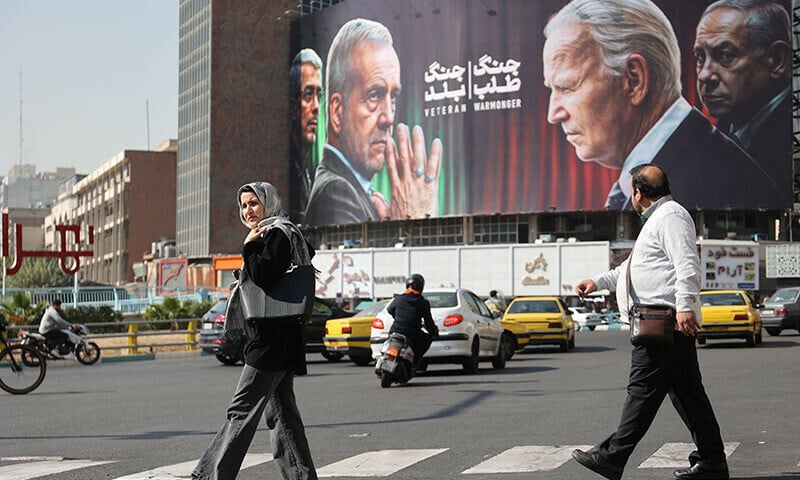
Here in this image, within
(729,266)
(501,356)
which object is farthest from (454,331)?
(729,266)

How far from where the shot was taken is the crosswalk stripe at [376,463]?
27.1 ft

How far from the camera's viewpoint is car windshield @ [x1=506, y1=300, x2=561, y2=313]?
3094cm

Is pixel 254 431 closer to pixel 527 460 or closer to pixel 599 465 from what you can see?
pixel 599 465

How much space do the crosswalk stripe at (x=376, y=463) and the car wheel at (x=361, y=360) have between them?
15450 mm

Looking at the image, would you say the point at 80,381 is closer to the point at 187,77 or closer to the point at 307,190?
the point at 307,190

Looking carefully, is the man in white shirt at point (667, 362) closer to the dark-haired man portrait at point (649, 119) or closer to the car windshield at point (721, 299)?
the car windshield at point (721, 299)

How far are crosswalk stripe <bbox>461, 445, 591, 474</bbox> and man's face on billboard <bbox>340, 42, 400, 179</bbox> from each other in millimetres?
84165

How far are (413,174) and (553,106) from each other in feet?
40.9

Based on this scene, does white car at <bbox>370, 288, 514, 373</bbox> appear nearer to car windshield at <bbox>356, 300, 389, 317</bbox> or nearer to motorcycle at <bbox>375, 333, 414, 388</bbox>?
motorcycle at <bbox>375, 333, 414, 388</bbox>

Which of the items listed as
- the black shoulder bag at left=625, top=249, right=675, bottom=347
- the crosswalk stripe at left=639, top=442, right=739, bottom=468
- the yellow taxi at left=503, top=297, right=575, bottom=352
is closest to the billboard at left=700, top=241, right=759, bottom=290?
the yellow taxi at left=503, top=297, right=575, bottom=352

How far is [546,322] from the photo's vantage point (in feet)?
98.5

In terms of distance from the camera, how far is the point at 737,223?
87.4 meters

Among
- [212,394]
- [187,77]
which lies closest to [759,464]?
[212,394]

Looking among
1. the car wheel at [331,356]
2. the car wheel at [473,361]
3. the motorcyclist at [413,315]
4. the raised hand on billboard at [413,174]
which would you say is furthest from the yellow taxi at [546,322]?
the raised hand on billboard at [413,174]
